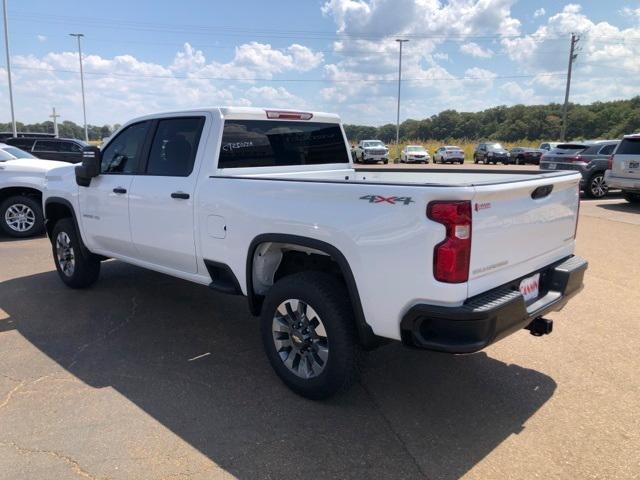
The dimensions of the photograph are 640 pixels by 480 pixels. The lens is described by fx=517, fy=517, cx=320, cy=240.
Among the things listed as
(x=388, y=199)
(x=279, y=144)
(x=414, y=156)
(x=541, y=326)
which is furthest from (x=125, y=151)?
(x=414, y=156)

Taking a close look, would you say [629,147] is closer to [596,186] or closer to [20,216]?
[596,186]

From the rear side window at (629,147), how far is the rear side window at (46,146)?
1656cm

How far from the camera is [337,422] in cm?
323

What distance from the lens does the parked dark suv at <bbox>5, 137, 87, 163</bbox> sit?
16.4 meters

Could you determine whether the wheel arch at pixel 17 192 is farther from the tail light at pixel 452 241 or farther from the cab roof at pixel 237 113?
the tail light at pixel 452 241

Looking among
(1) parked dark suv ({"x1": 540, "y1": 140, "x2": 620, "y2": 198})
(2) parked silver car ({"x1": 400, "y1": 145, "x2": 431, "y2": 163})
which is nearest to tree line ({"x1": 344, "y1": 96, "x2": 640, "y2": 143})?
(2) parked silver car ({"x1": 400, "y1": 145, "x2": 431, "y2": 163})

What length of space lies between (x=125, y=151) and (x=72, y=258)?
1662 millimetres

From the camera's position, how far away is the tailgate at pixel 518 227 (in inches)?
110

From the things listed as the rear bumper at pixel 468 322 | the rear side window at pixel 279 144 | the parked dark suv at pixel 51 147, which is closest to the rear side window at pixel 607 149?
the rear side window at pixel 279 144

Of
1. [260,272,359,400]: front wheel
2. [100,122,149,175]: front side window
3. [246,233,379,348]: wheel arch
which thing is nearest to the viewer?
[246,233,379,348]: wheel arch

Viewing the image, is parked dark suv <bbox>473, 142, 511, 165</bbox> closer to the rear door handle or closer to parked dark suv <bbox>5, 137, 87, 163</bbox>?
parked dark suv <bbox>5, 137, 87, 163</bbox>

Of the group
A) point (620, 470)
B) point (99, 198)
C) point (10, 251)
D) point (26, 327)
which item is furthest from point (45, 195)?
point (620, 470)

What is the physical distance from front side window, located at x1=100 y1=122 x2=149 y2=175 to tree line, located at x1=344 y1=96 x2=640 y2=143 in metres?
57.8

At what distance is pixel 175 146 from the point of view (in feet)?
14.8
